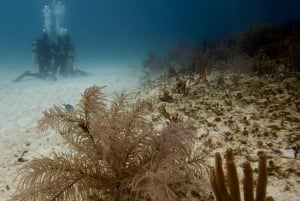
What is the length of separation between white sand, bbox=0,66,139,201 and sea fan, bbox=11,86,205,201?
119cm

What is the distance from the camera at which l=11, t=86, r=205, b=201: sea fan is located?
10.8 ft

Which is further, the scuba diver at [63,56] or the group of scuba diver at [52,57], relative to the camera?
the scuba diver at [63,56]

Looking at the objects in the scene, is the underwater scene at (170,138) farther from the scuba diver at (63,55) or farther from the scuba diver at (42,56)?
the scuba diver at (63,55)

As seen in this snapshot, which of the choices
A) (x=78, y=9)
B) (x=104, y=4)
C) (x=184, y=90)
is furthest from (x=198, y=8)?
(x=184, y=90)

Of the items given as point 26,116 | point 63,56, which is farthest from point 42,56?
point 26,116

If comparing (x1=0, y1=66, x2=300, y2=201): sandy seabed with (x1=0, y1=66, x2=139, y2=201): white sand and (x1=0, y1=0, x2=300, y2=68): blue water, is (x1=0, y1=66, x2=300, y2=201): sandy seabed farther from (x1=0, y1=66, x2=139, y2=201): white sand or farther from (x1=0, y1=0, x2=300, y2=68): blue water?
(x1=0, y1=0, x2=300, y2=68): blue water

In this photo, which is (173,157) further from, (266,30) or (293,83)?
(266,30)

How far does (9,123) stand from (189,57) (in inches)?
471

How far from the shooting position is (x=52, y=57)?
1925 cm

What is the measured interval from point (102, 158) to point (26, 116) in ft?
24.0

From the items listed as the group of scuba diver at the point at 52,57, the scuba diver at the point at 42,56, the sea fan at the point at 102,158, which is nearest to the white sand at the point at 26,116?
the scuba diver at the point at 42,56

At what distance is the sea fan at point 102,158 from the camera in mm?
3285

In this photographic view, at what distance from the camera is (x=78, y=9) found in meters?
195

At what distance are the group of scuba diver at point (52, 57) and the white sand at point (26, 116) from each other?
887 millimetres
